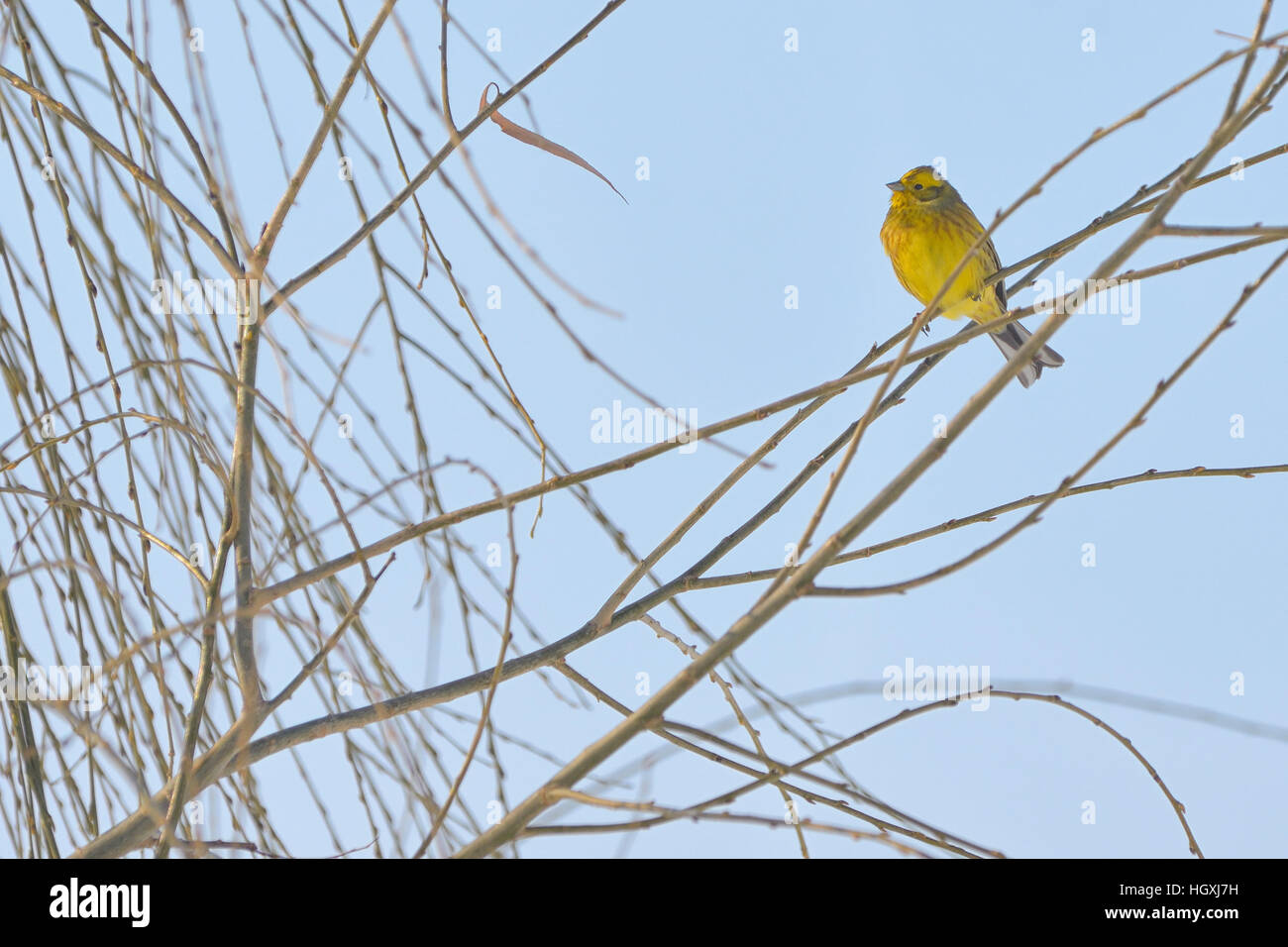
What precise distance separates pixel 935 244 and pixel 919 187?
0.29m

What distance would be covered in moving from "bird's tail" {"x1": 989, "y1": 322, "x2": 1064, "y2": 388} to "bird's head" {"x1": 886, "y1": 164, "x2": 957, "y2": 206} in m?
0.48

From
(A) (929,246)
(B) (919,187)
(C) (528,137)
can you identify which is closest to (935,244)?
(A) (929,246)

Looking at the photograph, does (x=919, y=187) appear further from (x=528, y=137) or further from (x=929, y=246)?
(x=528, y=137)

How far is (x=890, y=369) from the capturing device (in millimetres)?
722

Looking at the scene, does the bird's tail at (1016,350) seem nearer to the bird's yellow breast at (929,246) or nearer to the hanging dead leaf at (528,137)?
the bird's yellow breast at (929,246)

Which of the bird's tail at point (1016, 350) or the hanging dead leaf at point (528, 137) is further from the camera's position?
the bird's tail at point (1016, 350)

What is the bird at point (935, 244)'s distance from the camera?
3.22 m

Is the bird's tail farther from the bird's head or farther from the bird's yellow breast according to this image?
the bird's head

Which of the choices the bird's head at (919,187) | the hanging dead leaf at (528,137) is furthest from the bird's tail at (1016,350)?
the hanging dead leaf at (528,137)

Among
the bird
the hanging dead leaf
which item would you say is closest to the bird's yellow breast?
A: the bird

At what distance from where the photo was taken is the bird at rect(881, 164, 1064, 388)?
322 cm
